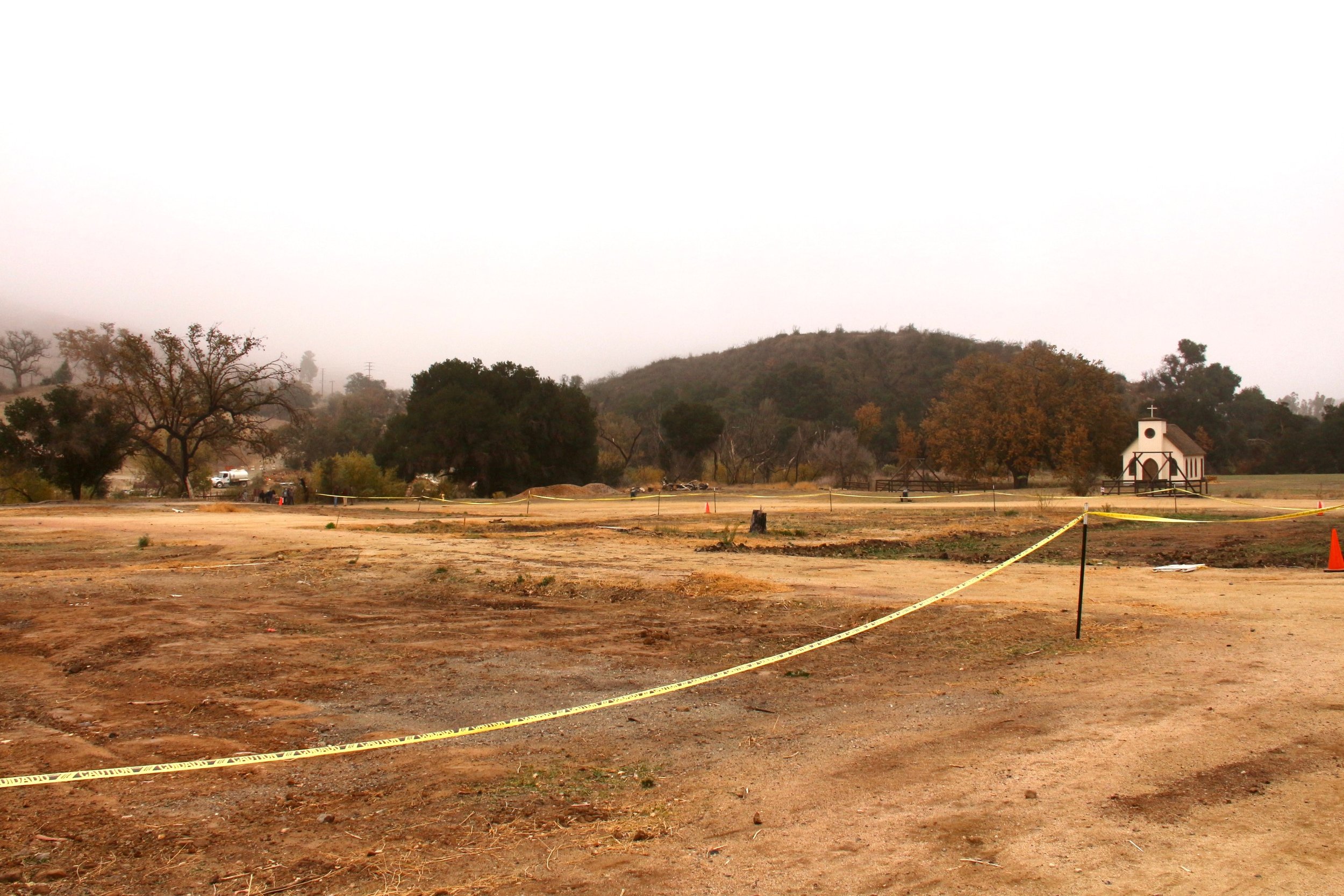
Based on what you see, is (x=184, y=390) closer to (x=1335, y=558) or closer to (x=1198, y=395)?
(x=1335, y=558)

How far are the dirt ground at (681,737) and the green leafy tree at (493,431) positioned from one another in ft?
142

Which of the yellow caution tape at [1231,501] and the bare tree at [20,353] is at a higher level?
the bare tree at [20,353]

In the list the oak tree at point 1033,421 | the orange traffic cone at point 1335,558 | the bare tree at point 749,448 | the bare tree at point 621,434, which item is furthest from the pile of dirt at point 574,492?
the orange traffic cone at point 1335,558

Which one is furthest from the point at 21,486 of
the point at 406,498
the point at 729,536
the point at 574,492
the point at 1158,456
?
the point at 1158,456

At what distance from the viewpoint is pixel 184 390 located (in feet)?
157

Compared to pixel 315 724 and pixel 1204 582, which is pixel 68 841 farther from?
pixel 1204 582

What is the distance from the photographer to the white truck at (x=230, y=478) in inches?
2911

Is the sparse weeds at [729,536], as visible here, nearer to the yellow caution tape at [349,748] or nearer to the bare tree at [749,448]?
the yellow caution tape at [349,748]

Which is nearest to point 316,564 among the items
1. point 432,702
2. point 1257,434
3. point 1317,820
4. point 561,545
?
point 561,545

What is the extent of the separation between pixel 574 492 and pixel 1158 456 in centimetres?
3660

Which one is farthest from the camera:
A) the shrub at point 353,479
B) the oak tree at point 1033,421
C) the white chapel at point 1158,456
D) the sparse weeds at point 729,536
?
the oak tree at point 1033,421

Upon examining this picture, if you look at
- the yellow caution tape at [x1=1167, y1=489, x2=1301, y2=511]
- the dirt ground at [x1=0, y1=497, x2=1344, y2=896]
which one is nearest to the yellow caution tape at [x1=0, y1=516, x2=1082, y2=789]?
the dirt ground at [x1=0, y1=497, x2=1344, y2=896]

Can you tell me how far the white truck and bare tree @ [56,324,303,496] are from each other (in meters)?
21.8

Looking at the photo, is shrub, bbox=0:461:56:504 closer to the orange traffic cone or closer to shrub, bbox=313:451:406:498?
shrub, bbox=313:451:406:498
